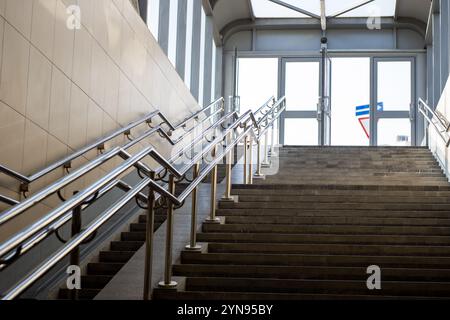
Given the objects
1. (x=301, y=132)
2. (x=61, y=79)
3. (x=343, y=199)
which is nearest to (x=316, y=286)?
(x=343, y=199)

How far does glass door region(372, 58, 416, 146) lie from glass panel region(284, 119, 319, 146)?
1340 mm

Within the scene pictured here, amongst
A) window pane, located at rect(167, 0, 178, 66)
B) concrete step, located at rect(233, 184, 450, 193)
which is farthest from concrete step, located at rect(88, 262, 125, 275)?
window pane, located at rect(167, 0, 178, 66)

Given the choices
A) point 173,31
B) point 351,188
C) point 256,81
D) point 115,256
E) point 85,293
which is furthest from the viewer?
point 256,81

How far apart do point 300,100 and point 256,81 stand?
3.73 feet

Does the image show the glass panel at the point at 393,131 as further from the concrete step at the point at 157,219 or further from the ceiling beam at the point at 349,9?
the concrete step at the point at 157,219

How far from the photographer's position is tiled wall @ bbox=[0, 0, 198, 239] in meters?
4.80

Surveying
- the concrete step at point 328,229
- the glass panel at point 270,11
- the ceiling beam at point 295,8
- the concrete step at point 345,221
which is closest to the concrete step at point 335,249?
the concrete step at point 328,229

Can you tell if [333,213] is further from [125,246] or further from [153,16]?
[153,16]

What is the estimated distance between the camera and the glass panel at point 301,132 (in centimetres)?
1683

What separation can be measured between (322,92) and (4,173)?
1287 centimetres

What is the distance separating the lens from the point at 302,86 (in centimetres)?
1712

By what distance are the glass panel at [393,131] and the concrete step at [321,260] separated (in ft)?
38.8

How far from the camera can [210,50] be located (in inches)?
619

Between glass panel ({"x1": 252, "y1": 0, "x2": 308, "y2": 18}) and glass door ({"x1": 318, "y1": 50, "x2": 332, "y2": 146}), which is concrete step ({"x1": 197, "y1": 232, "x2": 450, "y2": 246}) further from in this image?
glass panel ({"x1": 252, "y1": 0, "x2": 308, "y2": 18})
